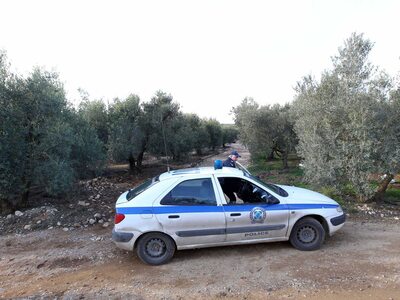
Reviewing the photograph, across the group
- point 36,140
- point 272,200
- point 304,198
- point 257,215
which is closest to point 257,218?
point 257,215

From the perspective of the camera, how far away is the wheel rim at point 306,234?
5.10 metres

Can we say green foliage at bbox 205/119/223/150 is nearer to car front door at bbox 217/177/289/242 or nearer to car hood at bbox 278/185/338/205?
car hood at bbox 278/185/338/205

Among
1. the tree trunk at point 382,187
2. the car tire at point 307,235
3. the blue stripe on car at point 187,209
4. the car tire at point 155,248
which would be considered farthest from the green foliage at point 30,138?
the tree trunk at point 382,187

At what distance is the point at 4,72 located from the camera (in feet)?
27.0

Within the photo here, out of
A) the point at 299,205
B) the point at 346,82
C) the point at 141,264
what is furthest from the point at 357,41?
the point at 141,264

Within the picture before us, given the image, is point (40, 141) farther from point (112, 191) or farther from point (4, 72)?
point (112, 191)

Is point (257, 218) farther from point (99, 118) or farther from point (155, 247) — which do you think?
point (99, 118)

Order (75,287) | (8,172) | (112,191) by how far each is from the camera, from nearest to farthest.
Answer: (75,287)
(8,172)
(112,191)

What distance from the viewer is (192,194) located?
16.3ft

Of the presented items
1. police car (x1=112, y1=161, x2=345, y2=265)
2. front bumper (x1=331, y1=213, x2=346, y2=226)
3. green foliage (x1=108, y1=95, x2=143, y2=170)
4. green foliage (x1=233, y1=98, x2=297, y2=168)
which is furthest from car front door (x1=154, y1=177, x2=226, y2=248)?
green foliage (x1=233, y1=98, x2=297, y2=168)

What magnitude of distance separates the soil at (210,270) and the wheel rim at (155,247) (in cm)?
23

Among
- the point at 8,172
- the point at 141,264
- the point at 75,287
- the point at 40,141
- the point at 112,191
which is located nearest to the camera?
the point at 75,287

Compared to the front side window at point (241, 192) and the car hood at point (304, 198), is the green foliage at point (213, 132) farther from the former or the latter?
the front side window at point (241, 192)

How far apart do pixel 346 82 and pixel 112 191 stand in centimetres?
947
